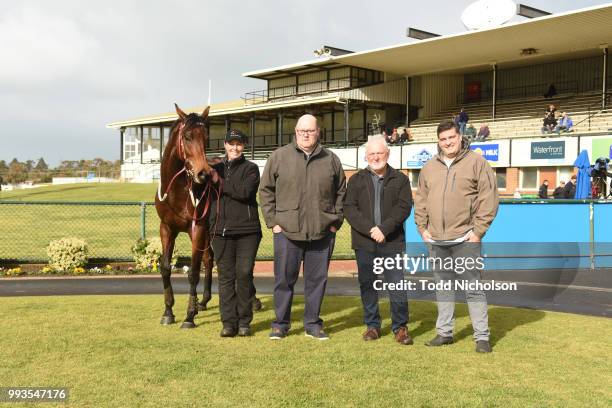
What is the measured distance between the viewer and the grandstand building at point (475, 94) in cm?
2994

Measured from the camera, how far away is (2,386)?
463cm

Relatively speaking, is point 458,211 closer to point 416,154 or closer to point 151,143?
point 416,154

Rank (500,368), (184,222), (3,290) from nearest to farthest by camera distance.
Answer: (500,368) < (184,222) < (3,290)

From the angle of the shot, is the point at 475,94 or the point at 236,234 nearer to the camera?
the point at 236,234

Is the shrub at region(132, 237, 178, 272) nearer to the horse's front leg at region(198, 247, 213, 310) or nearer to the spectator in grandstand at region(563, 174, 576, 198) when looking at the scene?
the horse's front leg at region(198, 247, 213, 310)

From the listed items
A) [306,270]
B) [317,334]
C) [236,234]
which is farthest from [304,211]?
[317,334]

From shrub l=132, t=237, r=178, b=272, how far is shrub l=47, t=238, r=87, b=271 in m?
1.03

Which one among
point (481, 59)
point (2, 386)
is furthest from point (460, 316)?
point (481, 59)

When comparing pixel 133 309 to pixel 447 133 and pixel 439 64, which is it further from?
pixel 439 64

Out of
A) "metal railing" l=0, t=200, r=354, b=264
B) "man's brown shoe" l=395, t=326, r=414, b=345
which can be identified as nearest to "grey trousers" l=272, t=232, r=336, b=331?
"man's brown shoe" l=395, t=326, r=414, b=345

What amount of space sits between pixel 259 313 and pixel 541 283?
5.33 metres

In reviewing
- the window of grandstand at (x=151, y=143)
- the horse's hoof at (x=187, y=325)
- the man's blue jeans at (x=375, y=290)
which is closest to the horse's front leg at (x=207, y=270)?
the horse's hoof at (x=187, y=325)

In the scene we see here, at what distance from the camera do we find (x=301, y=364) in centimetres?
531

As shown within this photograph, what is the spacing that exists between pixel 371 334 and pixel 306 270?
3.07 ft
